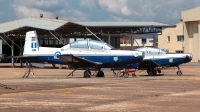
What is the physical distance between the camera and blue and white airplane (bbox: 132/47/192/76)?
27953 millimetres

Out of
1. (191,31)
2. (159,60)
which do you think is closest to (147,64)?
(159,60)

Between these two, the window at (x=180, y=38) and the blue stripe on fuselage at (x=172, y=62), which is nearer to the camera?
the blue stripe on fuselage at (x=172, y=62)

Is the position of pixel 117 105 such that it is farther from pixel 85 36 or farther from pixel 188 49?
pixel 188 49

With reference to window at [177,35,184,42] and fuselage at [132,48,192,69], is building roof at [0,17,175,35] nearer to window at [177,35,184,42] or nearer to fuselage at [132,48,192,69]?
fuselage at [132,48,192,69]

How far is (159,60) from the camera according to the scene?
1115 inches

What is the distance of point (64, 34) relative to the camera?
178 feet

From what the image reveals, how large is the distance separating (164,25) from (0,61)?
39.1 m

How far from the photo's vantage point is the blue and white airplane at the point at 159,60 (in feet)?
91.7

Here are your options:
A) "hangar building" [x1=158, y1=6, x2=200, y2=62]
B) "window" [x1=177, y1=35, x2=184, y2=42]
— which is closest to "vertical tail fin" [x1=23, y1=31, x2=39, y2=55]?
"hangar building" [x1=158, y1=6, x2=200, y2=62]

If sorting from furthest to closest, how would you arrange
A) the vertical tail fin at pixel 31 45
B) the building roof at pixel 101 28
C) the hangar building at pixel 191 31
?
the hangar building at pixel 191 31 < the building roof at pixel 101 28 < the vertical tail fin at pixel 31 45

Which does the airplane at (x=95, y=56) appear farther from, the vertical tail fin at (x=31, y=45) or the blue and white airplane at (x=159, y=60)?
the blue and white airplane at (x=159, y=60)

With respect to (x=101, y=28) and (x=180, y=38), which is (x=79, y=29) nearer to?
(x=101, y=28)

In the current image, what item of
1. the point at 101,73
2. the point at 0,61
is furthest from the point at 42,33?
the point at 101,73

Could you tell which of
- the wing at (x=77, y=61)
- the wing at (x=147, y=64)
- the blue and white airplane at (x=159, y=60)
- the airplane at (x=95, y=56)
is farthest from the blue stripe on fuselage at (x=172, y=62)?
the wing at (x=77, y=61)
